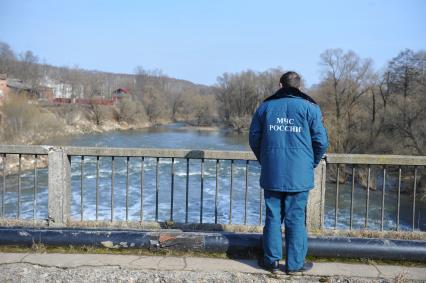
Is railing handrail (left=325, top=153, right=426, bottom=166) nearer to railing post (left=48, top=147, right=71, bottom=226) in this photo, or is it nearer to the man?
the man

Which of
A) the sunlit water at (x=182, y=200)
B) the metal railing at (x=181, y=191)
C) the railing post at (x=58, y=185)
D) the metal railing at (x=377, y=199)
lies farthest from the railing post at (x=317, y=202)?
the sunlit water at (x=182, y=200)

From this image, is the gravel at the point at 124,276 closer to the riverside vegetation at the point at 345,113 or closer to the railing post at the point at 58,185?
→ the railing post at the point at 58,185

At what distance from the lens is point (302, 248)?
3.93m

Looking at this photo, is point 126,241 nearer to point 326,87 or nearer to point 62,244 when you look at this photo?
point 62,244

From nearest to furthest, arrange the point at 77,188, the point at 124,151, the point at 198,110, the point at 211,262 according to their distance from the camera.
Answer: the point at 211,262 → the point at 124,151 → the point at 77,188 → the point at 198,110

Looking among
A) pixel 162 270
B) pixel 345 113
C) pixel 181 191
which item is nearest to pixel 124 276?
pixel 162 270

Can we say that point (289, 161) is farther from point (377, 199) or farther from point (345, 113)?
point (345, 113)

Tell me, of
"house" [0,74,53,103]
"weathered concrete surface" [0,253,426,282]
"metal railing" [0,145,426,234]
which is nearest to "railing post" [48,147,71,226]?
"metal railing" [0,145,426,234]

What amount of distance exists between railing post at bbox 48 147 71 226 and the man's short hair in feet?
9.59

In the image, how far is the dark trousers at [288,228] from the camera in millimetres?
3895

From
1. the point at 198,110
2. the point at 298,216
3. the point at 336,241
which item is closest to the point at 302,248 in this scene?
the point at 298,216

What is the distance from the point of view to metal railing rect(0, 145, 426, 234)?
5.55 metres

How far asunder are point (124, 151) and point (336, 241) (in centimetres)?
262

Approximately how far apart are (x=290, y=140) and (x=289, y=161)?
17cm
